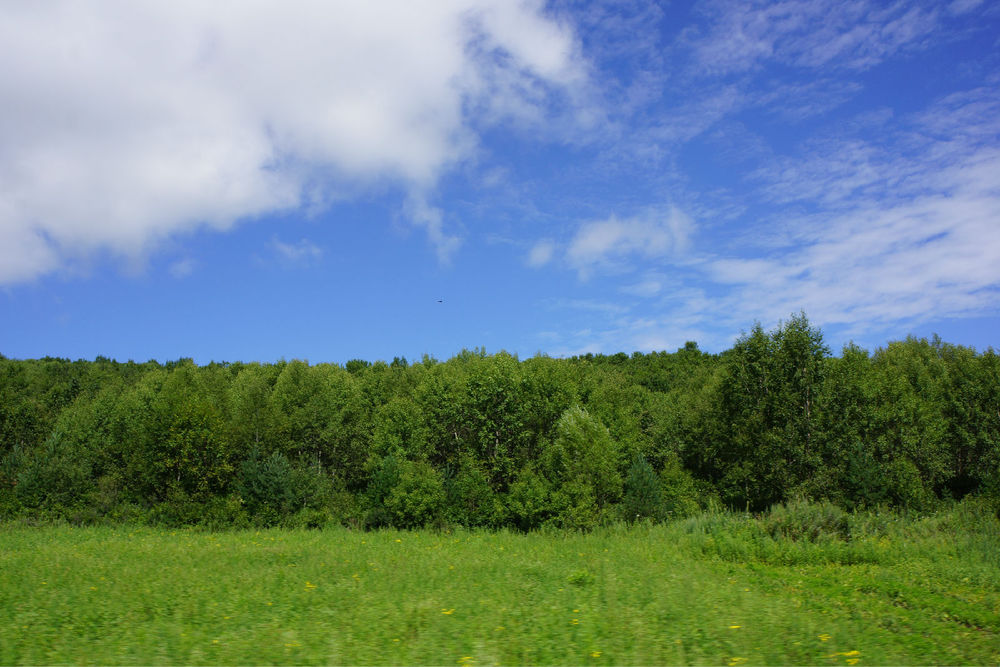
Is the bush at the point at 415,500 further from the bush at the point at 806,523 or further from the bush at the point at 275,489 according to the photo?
the bush at the point at 806,523

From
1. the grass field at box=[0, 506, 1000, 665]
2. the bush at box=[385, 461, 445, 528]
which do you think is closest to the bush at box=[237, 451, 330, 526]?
the bush at box=[385, 461, 445, 528]

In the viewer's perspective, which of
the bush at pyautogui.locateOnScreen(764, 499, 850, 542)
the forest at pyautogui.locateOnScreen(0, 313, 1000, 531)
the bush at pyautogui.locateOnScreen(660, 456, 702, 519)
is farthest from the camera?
the bush at pyautogui.locateOnScreen(660, 456, 702, 519)

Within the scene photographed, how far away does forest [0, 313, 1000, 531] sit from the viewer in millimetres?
35688

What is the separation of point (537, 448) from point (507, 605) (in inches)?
1347

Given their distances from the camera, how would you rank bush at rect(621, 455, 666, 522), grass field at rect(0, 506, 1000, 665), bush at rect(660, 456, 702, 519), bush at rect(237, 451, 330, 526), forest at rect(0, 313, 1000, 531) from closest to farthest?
grass field at rect(0, 506, 1000, 665) → forest at rect(0, 313, 1000, 531) → bush at rect(621, 455, 666, 522) → bush at rect(237, 451, 330, 526) → bush at rect(660, 456, 702, 519)

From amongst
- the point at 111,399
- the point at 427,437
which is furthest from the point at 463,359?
the point at 111,399

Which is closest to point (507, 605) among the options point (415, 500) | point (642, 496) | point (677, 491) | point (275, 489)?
point (415, 500)

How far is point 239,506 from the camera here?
36.1 meters

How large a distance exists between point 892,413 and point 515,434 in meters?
29.9

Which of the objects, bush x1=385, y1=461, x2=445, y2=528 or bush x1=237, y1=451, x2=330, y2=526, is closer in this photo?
bush x1=385, y1=461, x2=445, y2=528

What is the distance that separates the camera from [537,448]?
43844mm

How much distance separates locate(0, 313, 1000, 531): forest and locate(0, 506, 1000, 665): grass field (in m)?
15.2

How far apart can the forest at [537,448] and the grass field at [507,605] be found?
15207 mm

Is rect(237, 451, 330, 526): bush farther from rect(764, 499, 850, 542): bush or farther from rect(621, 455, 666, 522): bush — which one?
rect(764, 499, 850, 542): bush
